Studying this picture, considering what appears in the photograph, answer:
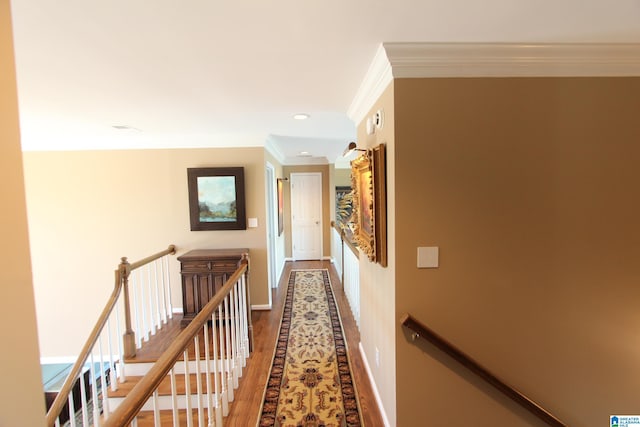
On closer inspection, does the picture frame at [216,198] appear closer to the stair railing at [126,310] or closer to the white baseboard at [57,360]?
the stair railing at [126,310]

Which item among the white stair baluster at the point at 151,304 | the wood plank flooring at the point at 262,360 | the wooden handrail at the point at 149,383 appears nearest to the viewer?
the wooden handrail at the point at 149,383

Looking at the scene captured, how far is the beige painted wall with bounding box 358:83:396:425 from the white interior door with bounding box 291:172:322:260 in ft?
13.9

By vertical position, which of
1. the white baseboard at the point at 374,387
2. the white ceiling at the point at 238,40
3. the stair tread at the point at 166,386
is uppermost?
the white ceiling at the point at 238,40

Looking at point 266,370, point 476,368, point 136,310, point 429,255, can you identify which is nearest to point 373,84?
point 429,255

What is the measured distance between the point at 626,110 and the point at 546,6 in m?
0.87

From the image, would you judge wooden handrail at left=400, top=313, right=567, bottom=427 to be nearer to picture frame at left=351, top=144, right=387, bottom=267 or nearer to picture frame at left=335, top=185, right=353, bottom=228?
picture frame at left=351, top=144, right=387, bottom=267

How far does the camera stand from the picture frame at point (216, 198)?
149 inches

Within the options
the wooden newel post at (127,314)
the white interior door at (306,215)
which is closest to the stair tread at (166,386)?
the wooden newel post at (127,314)

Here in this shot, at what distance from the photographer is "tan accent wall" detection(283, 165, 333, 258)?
666 centimetres

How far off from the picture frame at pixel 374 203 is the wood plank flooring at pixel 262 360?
113 cm

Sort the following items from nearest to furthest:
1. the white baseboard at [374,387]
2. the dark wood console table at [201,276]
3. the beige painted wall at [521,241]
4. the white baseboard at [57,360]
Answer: the beige painted wall at [521,241] → the white baseboard at [374,387] → the dark wood console table at [201,276] → the white baseboard at [57,360]

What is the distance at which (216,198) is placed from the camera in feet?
12.6

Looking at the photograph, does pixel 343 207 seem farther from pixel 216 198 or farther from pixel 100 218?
pixel 100 218

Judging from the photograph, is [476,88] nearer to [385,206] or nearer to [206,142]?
[385,206]
